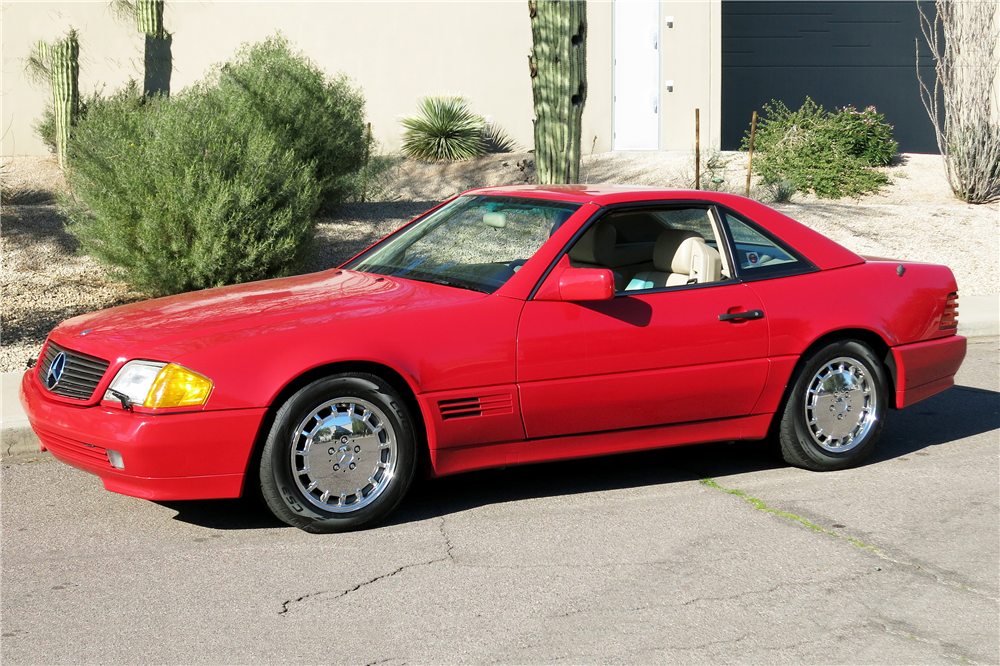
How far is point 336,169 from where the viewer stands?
1326cm

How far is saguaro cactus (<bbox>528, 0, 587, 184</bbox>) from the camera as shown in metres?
10.5

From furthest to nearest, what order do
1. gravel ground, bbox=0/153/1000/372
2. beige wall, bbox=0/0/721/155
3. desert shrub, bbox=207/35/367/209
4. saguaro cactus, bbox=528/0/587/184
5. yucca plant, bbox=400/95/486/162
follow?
Result: yucca plant, bbox=400/95/486/162 → beige wall, bbox=0/0/721/155 → desert shrub, bbox=207/35/367/209 → saguaro cactus, bbox=528/0/587/184 → gravel ground, bbox=0/153/1000/372

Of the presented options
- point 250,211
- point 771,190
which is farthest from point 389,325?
point 771,190

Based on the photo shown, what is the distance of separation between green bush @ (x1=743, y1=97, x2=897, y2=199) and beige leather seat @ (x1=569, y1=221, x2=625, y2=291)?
11.7m

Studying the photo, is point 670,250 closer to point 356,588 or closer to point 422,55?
point 356,588

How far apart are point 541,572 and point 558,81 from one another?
23.3 feet

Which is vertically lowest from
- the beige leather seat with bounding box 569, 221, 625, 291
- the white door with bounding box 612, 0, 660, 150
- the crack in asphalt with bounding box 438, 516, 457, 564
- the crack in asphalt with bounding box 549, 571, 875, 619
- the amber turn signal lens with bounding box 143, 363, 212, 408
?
the crack in asphalt with bounding box 549, 571, 875, 619

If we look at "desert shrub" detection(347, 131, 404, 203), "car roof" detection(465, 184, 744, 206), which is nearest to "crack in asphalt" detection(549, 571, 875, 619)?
"car roof" detection(465, 184, 744, 206)

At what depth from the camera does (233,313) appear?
495 centimetres

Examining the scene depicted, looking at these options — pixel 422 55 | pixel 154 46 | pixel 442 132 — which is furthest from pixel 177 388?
pixel 422 55

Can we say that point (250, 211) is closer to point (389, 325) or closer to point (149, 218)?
point (149, 218)

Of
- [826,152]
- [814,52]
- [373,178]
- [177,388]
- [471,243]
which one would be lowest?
[177,388]

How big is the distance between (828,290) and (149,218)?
6.41m

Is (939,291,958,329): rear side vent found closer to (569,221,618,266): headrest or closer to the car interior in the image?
the car interior
